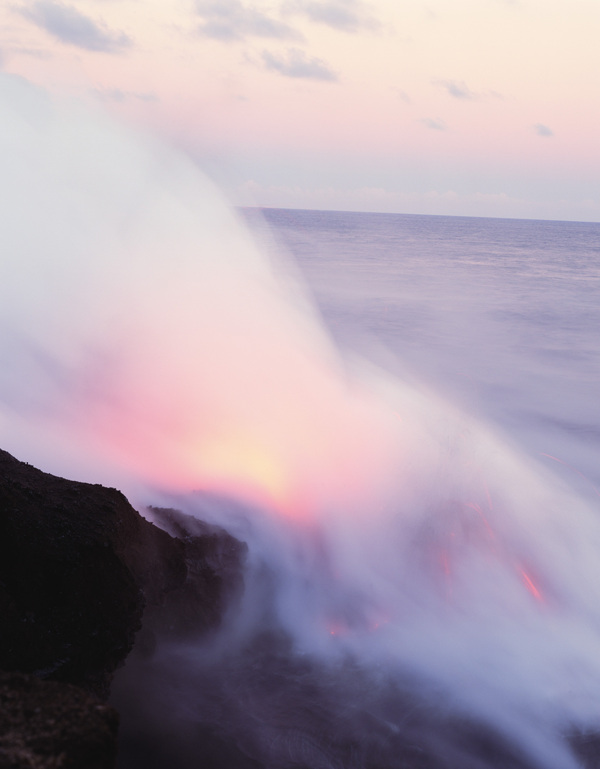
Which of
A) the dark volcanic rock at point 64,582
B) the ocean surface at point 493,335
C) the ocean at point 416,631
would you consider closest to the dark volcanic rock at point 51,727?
the dark volcanic rock at point 64,582

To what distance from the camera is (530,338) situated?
4347 centimetres

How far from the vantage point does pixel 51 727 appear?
3.59m

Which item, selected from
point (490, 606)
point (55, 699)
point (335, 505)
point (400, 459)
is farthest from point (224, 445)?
point (55, 699)

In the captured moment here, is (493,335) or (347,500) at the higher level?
(493,335)

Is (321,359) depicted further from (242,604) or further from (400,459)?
(242,604)

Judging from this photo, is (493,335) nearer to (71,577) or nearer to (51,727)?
(71,577)

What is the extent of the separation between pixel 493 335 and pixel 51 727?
143ft

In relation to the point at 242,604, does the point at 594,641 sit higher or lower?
higher

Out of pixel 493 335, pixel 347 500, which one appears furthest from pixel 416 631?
pixel 493 335

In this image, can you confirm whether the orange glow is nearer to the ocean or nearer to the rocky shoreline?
the ocean

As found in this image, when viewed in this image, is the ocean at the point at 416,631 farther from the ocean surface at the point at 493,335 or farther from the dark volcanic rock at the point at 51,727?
the dark volcanic rock at the point at 51,727

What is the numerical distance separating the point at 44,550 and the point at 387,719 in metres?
5.62

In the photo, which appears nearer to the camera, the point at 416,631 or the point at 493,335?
the point at 416,631

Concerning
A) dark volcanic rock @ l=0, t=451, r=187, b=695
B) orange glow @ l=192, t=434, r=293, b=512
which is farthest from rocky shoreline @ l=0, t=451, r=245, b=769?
orange glow @ l=192, t=434, r=293, b=512
